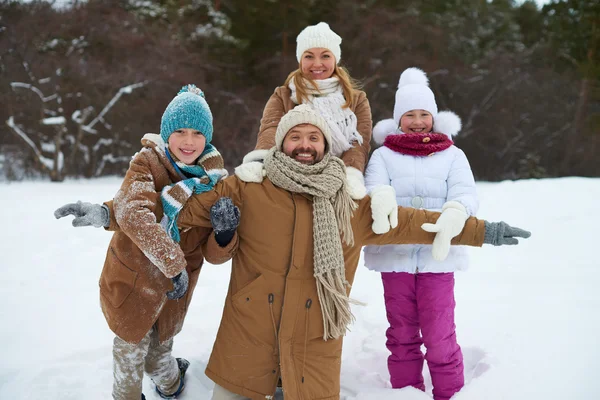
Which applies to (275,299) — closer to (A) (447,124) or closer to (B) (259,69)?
(A) (447,124)

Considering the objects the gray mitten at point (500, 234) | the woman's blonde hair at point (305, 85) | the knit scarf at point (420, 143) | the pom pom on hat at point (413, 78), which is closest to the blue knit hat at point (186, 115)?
the woman's blonde hair at point (305, 85)

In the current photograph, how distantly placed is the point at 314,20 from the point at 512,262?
1148 cm

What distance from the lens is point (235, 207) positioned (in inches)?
81.2

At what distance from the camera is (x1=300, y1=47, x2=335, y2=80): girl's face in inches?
110

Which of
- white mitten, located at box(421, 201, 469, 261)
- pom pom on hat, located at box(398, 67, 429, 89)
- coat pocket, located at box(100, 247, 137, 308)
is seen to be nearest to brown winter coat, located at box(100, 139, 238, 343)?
coat pocket, located at box(100, 247, 137, 308)

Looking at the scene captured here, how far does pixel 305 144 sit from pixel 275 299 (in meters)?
0.73

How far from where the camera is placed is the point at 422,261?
2.43 m

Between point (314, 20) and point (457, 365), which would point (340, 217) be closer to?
point (457, 365)

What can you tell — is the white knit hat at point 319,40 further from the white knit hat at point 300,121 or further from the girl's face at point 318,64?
the white knit hat at point 300,121

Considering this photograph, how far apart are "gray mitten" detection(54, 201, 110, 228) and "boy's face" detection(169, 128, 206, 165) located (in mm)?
414

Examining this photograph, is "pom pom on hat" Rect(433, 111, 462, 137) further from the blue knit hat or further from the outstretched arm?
the blue knit hat

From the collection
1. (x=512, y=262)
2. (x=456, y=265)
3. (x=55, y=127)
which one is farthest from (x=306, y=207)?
(x=55, y=127)

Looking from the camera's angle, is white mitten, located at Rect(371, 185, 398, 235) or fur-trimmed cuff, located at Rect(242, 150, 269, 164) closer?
white mitten, located at Rect(371, 185, 398, 235)

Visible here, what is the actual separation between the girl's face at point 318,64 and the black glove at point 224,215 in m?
1.11
